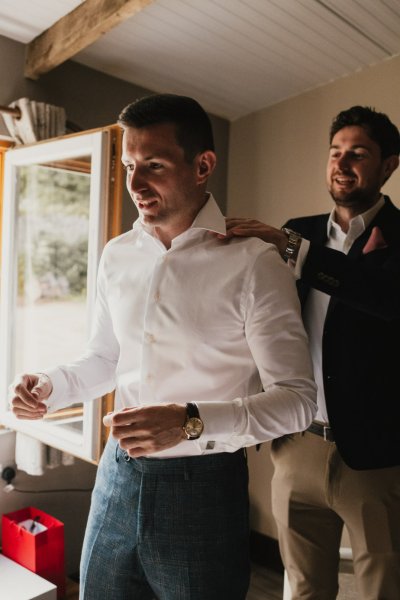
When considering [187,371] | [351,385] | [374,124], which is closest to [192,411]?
[187,371]

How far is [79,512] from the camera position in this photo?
2770 millimetres

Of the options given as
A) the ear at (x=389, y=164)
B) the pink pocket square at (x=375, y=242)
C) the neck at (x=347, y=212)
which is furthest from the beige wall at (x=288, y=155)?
the pink pocket square at (x=375, y=242)

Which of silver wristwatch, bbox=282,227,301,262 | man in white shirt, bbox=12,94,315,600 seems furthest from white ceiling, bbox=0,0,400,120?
man in white shirt, bbox=12,94,315,600

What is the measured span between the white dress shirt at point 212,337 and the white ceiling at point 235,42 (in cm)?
141

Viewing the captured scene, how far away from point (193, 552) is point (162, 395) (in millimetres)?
315

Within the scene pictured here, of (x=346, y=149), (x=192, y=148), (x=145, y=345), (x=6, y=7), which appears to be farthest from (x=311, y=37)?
(x=145, y=345)

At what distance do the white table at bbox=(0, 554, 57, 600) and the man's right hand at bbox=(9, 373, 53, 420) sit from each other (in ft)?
4.00

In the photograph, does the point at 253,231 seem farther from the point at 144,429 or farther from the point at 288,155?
the point at 288,155

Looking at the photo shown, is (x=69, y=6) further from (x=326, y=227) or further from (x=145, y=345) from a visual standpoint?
(x=145, y=345)

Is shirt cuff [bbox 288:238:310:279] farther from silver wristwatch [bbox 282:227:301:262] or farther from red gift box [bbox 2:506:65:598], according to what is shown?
red gift box [bbox 2:506:65:598]

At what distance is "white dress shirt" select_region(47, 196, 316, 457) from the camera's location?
0.98m

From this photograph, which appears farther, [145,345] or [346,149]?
[346,149]

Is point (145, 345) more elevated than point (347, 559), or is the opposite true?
point (145, 345)

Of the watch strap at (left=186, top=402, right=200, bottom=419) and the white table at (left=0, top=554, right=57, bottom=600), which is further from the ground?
the watch strap at (left=186, top=402, right=200, bottom=419)
